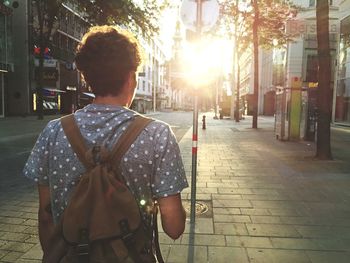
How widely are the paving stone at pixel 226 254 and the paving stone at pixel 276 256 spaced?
0.07m

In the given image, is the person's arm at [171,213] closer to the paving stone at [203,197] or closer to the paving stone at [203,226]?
the paving stone at [203,226]

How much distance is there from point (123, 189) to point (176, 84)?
112001 millimetres

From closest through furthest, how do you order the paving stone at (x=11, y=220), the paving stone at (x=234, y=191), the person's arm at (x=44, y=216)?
the person's arm at (x=44, y=216) → the paving stone at (x=11, y=220) → the paving stone at (x=234, y=191)

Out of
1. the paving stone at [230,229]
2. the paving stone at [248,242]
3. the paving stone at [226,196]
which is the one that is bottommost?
the paving stone at [226,196]

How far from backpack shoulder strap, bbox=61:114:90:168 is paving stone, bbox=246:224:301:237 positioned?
3211 mm

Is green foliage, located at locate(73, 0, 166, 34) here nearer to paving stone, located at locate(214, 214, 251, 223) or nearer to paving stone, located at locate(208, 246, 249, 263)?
paving stone, located at locate(214, 214, 251, 223)

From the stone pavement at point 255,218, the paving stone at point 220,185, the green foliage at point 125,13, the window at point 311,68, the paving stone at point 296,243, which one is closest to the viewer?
the stone pavement at point 255,218

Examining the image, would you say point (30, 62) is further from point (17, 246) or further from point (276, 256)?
point (276, 256)

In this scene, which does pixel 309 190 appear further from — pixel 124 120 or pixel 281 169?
pixel 124 120

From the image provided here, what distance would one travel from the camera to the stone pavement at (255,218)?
3.90 metres

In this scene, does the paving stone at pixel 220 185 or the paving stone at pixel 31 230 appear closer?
the paving stone at pixel 31 230

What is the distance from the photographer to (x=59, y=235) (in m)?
1.65

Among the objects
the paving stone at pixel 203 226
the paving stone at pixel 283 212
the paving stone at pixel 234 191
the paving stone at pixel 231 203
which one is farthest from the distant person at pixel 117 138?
the paving stone at pixel 234 191

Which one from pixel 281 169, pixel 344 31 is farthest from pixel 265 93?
Answer: pixel 281 169
